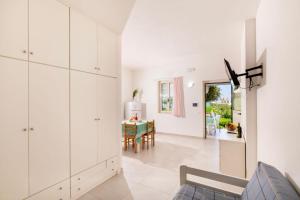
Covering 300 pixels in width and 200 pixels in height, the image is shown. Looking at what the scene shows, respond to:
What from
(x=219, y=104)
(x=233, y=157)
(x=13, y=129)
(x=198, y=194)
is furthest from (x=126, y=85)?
(x=198, y=194)

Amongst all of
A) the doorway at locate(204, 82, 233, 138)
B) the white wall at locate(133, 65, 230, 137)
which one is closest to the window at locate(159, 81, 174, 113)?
the white wall at locate(133, 65, 230, 137)

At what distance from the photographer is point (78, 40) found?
2062 mm

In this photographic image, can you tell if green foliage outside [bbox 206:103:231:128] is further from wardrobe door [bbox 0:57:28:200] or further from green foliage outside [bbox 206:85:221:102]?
wardrobe door [bbox 0:57:28:200]

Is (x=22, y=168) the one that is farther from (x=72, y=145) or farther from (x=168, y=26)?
(x=168, y=26)

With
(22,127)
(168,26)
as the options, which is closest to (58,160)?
(22,127)

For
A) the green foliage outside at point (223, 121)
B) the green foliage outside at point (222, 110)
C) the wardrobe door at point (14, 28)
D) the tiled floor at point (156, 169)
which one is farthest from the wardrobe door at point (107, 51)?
the green foliage outside at point (223, 121)

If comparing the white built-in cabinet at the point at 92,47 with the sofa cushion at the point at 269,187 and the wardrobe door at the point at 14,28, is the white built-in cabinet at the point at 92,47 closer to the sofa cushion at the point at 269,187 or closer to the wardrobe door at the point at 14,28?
the wardrobe door at the point at 14,28

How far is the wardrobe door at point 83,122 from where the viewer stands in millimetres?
2012

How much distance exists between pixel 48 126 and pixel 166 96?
480 cm

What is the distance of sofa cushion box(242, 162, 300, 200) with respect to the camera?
0.82 meters

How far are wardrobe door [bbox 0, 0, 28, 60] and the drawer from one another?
145cm

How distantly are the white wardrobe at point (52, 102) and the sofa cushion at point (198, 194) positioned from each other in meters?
1.41

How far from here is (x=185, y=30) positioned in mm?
3273

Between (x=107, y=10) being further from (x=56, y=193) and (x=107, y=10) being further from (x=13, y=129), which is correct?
(x=56, y=193)
